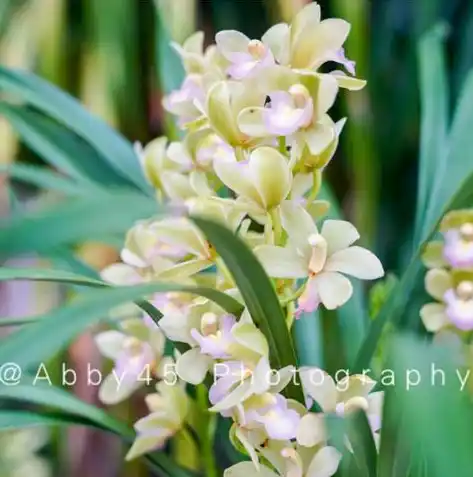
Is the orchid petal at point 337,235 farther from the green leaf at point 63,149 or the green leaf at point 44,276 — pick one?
the green leaf at point 63,149

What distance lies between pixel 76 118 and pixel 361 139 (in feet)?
1.46

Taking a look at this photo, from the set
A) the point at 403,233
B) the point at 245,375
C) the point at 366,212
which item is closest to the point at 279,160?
the point at 245,375

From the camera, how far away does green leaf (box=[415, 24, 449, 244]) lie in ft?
1.58

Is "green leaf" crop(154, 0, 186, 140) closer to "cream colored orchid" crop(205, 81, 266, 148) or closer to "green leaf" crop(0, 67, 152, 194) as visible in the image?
"green leaf" crop(0, 67, 152, 194)

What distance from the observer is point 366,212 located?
0.90 metres

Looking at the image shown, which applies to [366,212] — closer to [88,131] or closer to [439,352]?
[88,131]

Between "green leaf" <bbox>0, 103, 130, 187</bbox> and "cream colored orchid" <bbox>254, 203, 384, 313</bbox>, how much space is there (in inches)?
9.7

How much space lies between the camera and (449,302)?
39 centimetres

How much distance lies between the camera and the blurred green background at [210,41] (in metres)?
0.89

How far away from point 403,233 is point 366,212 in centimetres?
20

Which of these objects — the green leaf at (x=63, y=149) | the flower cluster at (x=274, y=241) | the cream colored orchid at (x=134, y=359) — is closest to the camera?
the flower cluster at (x=274, y=241)

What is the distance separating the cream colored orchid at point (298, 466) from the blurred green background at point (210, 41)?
488mm

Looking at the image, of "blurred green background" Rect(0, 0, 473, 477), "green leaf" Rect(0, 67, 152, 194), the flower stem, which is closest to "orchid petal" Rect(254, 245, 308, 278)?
the flower stem

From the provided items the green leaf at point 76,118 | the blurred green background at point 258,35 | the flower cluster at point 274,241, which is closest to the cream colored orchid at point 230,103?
the flower cluster at point 274,241
